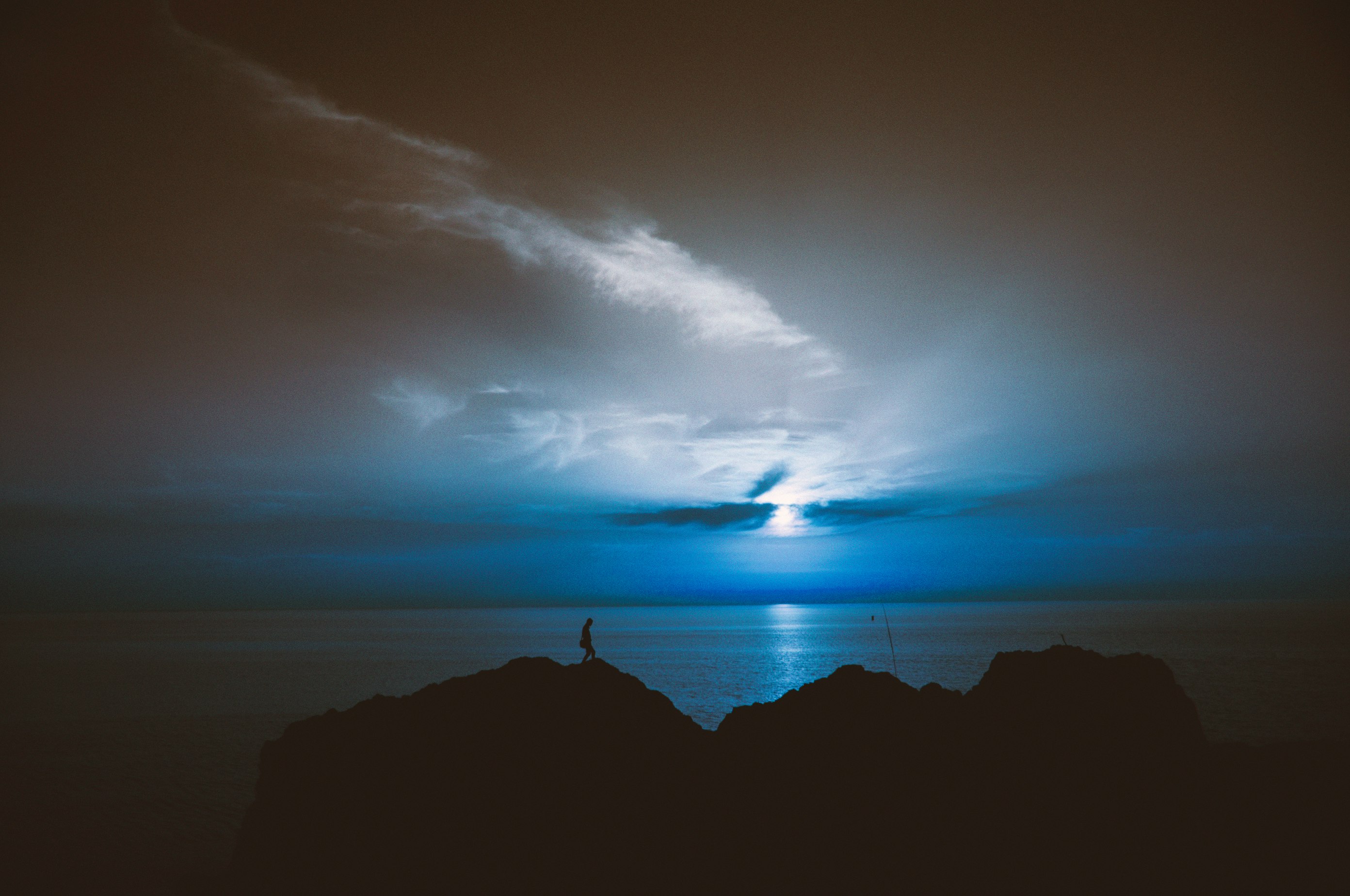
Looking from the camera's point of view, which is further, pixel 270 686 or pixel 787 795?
pixel 270 686

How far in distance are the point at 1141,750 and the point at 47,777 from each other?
35.5 m

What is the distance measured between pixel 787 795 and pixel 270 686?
49.7 m

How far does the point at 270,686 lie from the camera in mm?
51062

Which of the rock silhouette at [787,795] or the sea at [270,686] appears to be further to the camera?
the sea at [270,686]

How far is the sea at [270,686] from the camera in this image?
798 inches

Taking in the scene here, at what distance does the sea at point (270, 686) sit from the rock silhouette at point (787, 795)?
656 centimetres

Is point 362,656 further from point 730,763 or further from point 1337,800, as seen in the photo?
point 1337,800

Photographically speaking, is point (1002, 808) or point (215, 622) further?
point (215, 622)

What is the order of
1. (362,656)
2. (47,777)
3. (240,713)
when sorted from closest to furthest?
(47,777) < (240,713) < (362,656)

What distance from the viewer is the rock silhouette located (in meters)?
13.3

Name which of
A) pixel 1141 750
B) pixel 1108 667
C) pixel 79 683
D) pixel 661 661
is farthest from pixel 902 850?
pixel 79 683

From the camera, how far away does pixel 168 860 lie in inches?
690

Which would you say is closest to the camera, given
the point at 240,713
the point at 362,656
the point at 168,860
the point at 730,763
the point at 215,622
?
the point at 730,763

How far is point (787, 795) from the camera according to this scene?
1505 centimetres
